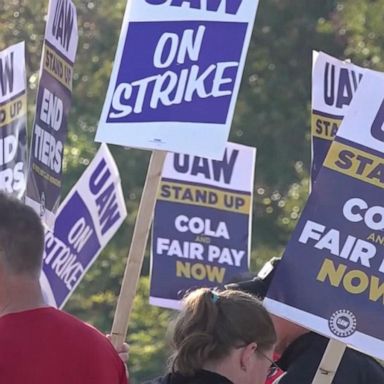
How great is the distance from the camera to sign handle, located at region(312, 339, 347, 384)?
455 centimetres

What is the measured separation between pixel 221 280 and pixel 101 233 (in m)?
0.69

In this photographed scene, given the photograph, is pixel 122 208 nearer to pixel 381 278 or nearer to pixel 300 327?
pixel 300 327

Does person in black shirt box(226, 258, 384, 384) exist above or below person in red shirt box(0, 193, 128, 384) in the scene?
below

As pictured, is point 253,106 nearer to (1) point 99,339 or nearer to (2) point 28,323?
(1) point 99,339

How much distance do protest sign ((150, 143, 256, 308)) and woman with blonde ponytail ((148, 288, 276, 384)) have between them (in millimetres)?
2712

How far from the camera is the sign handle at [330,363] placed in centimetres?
455

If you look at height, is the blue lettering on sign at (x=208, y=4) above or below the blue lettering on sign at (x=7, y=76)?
above

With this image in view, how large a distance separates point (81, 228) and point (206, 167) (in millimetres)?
870

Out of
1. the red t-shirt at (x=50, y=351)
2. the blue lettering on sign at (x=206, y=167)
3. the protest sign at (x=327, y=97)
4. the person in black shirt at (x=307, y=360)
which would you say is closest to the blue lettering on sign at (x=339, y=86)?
the protest sign at (x=327, y=97)

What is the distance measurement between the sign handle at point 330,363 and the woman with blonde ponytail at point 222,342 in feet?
0.94

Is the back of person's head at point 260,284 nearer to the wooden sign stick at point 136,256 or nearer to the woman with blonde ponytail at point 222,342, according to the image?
the wooden sign stick at point 136,256

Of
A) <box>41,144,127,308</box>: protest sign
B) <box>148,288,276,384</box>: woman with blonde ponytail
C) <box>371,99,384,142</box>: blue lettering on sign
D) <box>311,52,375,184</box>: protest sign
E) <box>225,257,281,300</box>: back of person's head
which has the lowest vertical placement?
<box>41,144,127,308</box>: protest sign

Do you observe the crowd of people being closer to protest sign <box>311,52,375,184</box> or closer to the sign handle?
the sign handle

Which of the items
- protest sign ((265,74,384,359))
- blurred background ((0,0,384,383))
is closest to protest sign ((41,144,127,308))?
protest sign ((265,74,384,359))
